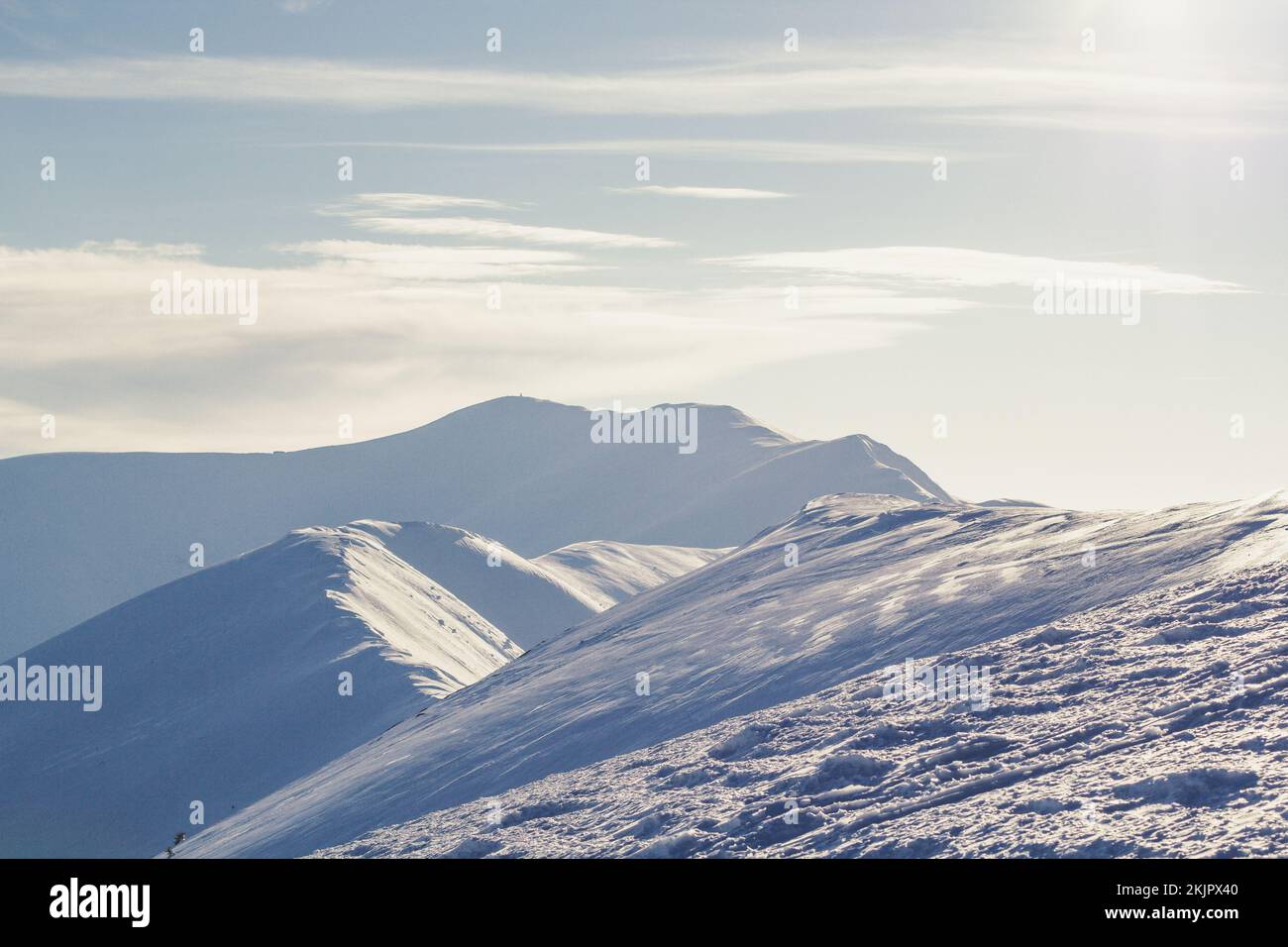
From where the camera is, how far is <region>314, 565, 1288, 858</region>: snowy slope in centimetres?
1978

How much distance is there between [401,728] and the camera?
6184cm

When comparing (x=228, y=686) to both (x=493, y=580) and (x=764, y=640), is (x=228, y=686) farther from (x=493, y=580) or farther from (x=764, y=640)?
(x=764, y=640)

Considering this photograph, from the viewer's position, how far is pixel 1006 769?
78.6 ft

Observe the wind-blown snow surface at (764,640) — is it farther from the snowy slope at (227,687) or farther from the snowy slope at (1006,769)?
→ the snowy slope at (227,687)

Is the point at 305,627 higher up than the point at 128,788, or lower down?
higher up

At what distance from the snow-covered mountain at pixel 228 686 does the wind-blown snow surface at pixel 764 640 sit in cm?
4454

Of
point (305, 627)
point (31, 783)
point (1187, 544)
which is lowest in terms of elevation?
point (31, 783)

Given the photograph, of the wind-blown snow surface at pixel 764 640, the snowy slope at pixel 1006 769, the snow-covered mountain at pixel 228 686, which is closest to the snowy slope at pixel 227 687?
the snow-covered mountain at pixel 228 686

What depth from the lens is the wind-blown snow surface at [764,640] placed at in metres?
34.8

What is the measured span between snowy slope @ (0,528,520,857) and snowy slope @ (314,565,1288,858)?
6765 centimetres

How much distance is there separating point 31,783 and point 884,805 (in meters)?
104

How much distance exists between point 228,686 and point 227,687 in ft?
0.49
